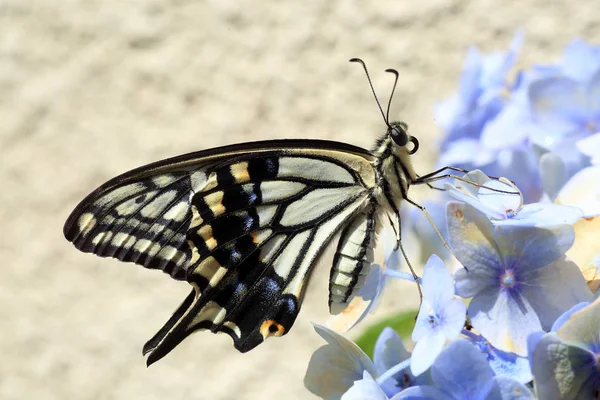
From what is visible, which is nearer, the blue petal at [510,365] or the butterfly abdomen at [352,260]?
the blue petal at [510,365]

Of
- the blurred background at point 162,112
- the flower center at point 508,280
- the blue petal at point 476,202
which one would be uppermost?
the blurred background at point 162,112

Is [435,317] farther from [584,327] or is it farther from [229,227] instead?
[229,227]

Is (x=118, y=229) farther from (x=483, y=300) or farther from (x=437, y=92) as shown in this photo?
(x=437, y=92)

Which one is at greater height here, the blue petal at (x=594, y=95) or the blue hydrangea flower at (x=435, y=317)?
the blue petal at (x=594, y=95)

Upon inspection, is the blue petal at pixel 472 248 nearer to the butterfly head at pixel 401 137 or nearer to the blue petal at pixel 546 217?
the blue petal at pixel 546 217

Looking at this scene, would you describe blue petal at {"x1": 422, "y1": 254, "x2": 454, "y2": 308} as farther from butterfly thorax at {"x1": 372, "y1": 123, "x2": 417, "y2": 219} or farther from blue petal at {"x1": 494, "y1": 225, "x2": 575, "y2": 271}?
butterfly thorax at {"x1": 372, "y1": 123, "x2": 417, "y2": 219}

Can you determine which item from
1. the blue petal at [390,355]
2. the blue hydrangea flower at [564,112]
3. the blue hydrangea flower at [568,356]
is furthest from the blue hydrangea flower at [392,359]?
the blue hydrangea flower at [564,112]
